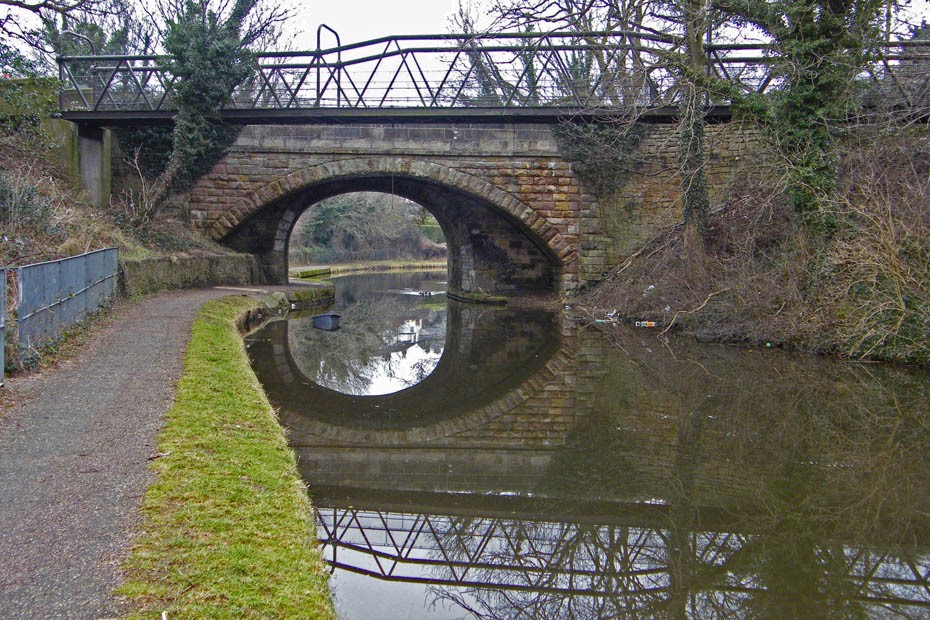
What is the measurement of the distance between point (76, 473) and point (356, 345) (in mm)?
8595

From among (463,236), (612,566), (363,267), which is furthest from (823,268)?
(363,267)

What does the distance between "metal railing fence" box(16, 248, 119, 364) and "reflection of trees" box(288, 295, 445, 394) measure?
2.66m

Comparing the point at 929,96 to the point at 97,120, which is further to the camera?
the point at 97,120

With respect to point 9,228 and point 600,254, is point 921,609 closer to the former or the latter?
point 9,228

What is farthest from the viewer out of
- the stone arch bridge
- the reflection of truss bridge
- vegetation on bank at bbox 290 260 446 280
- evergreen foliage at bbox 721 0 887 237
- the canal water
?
vegetation on bank at bbox 290 260 446 280

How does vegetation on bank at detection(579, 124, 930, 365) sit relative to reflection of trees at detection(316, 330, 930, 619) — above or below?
above

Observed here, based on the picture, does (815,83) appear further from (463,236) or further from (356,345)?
(463,236)

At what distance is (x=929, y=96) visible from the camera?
13.4 m

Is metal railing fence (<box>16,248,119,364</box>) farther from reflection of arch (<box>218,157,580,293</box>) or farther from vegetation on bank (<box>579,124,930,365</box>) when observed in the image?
vegetation on bank (<box>579,124,930,365</box>)

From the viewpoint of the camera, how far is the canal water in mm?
3855

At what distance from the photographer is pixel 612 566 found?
13.5 feet

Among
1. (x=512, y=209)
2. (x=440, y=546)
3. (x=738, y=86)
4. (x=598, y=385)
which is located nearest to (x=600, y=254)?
(x=512, y=209)

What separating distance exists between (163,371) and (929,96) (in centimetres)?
1326

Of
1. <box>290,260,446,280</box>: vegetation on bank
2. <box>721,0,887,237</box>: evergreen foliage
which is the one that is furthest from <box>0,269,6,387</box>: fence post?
<box>290,260,446,280</box>: vegetation on bank
